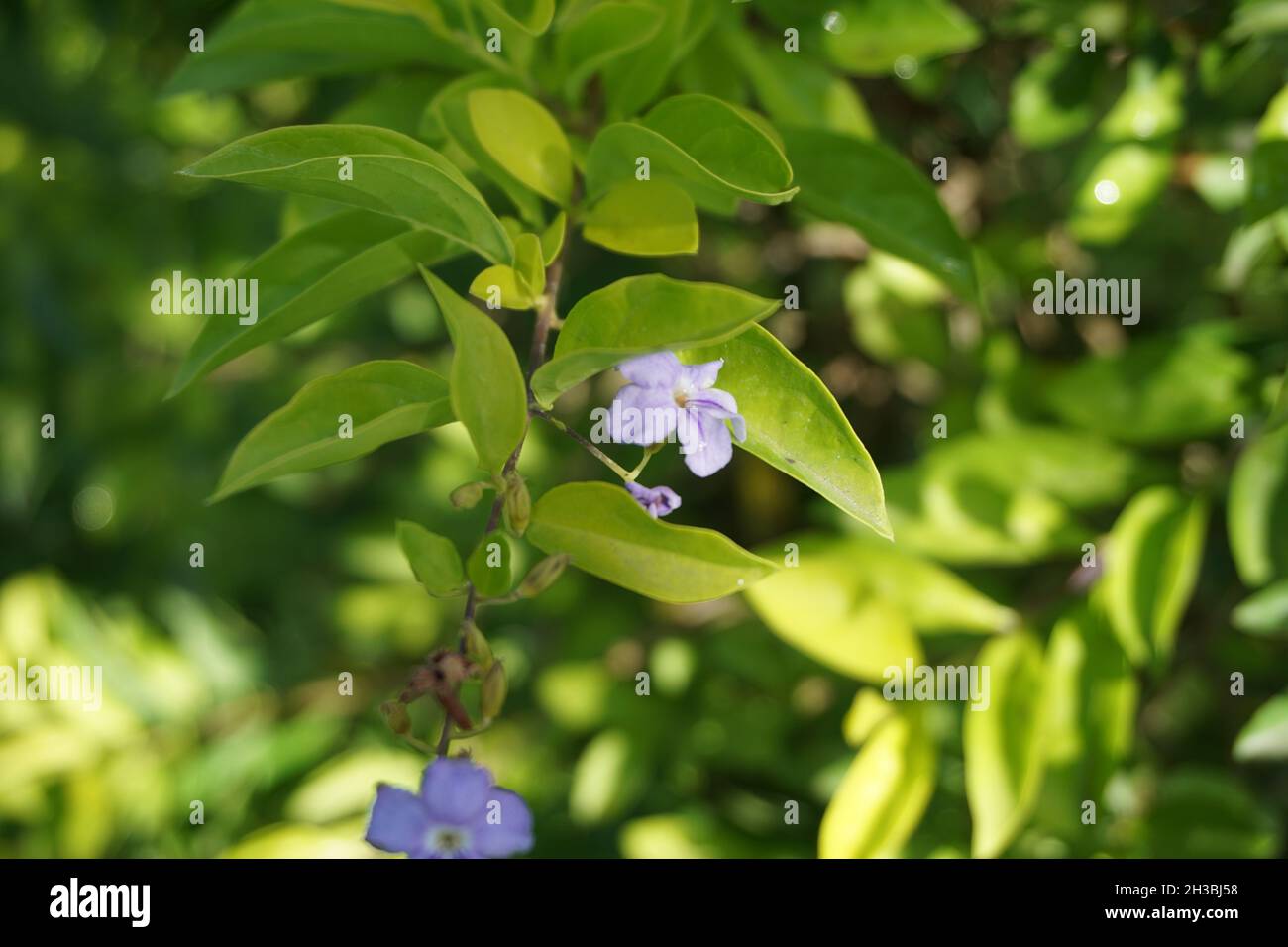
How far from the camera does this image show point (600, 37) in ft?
2.35

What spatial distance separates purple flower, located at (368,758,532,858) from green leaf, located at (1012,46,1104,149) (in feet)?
2.42

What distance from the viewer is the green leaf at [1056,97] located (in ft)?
3.22

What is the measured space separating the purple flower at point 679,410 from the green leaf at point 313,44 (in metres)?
0.30

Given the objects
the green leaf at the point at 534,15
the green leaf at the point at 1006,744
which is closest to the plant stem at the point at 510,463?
the green leaf at the point at 534,15

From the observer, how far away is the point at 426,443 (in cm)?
142

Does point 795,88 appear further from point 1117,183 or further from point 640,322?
point 640,322

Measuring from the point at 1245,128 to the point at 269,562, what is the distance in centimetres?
126

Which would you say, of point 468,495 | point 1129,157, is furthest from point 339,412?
point 1129,157

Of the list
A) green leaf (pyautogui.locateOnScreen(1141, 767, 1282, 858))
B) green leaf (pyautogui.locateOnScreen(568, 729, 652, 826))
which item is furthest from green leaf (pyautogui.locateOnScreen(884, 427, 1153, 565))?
green leaf (pyautogui.locateOnScreen(568, 729, 652, 826))

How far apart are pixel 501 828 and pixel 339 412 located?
25 cm

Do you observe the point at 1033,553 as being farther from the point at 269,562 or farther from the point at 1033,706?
the point at 269,562

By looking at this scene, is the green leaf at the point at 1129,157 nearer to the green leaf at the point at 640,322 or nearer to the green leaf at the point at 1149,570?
the green leaf at the point at 1149,570

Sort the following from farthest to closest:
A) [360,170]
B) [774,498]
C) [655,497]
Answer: [774,498] < [655,497] < [360,170]

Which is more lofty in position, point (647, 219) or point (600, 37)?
point (600, 37)
